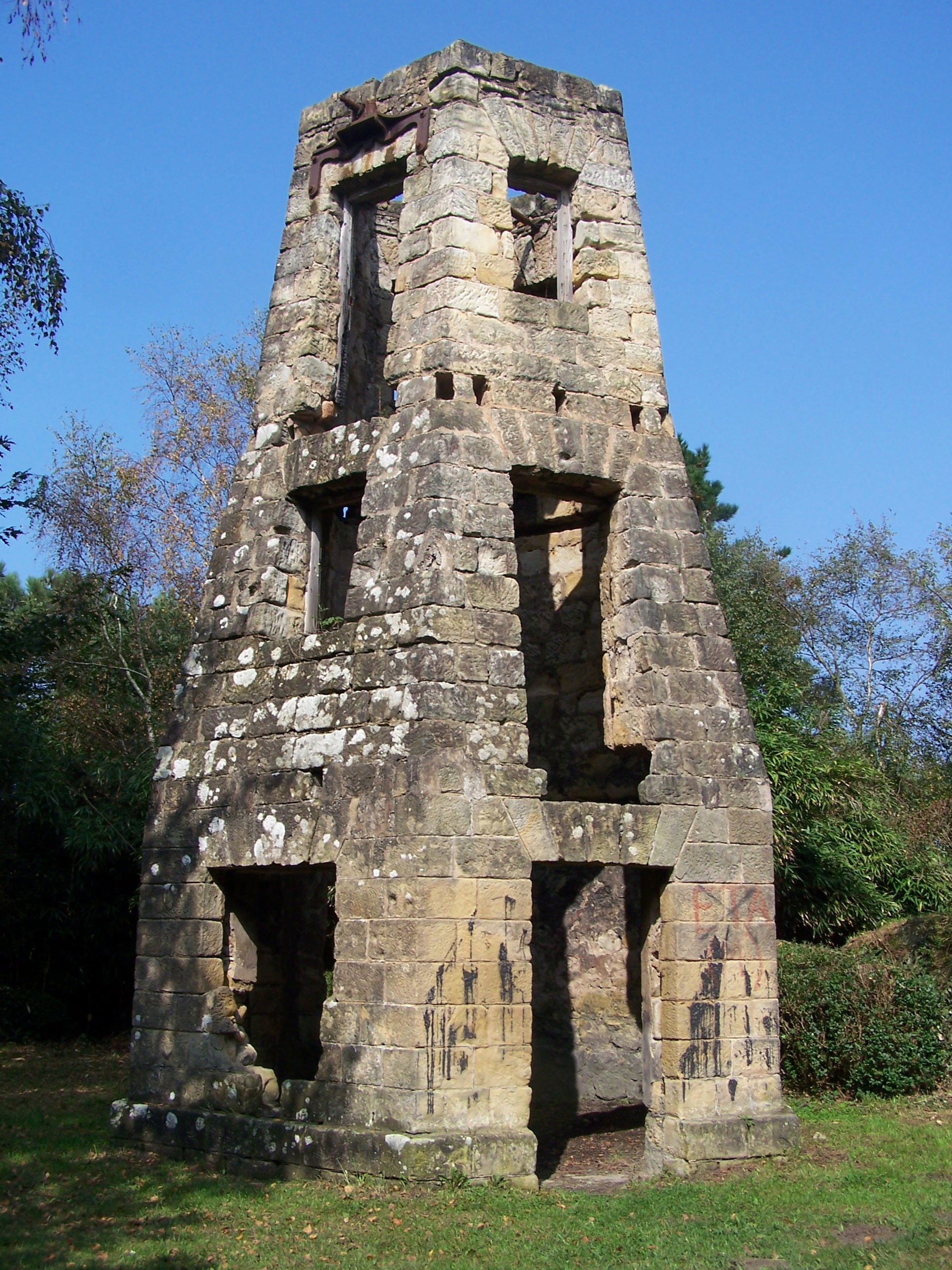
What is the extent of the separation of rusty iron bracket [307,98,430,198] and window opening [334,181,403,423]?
0.30 m

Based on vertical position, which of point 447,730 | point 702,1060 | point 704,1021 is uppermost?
point 447,730

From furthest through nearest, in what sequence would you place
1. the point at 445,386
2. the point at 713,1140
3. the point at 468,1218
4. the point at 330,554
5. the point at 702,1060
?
the point at 330,554, the point at 445,386, the point at 702,1060, the point at 713,1140, the point at 468,1218

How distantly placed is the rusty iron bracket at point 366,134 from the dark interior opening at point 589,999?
5.91 m

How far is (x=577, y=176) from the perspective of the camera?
9.60m

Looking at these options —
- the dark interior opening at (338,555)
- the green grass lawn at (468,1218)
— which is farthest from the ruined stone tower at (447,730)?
A: the green grass lawn at (468,1218)

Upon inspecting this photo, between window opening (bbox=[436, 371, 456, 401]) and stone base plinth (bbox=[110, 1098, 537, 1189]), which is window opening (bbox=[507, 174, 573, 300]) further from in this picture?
stone base plinth (bbox=[110, 1098, 537, 1189])

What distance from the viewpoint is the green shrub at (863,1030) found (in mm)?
10641

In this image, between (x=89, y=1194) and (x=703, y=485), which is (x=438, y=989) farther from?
(x=703, y=485)

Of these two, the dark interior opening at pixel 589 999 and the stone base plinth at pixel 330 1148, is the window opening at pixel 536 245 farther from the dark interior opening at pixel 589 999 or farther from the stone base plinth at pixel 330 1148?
the stone base plinth at pixel 330 1148

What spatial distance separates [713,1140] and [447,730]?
3.10 m

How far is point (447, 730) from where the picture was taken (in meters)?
7.76

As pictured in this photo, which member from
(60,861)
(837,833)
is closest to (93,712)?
(60,861)

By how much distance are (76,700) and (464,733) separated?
10.6 m

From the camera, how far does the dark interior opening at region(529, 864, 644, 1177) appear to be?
10609 millimetres
